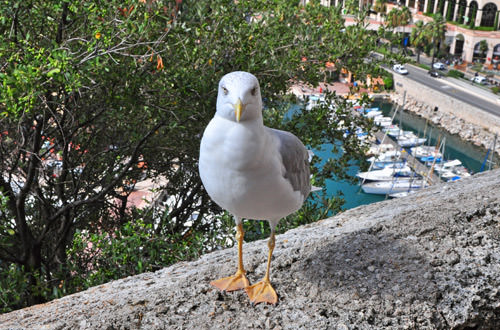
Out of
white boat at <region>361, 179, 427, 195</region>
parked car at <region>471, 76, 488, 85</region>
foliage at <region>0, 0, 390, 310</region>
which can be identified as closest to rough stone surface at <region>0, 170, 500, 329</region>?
foliage at <region>0, 0, 390, 310</region>

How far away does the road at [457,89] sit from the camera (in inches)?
1240

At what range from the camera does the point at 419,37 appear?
37.6 m

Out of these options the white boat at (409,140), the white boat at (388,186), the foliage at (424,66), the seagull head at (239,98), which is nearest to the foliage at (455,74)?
the foliage at (424,66)

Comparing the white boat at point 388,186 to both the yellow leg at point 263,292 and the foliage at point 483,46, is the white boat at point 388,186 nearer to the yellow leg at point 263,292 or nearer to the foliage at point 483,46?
the yellow leg at point 263,292

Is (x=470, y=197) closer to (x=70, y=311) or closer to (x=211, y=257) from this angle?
(x=211, y=257)

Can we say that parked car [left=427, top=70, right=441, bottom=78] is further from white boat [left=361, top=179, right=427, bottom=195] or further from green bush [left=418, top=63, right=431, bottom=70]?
white boat [left=361, top=179, right=427, bottom=195]

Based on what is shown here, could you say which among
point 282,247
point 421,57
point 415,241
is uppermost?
point 421,57

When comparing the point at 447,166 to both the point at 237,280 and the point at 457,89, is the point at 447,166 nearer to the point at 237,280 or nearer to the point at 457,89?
the point at 457,89

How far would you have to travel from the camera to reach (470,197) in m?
4.77

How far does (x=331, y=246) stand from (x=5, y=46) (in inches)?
146

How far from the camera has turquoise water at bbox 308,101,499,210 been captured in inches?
897

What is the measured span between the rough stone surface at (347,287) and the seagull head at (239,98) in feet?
4.36

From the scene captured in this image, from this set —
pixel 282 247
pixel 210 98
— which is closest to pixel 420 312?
pixel 282 247

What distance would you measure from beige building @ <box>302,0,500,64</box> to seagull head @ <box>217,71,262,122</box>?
4041 centimetres
